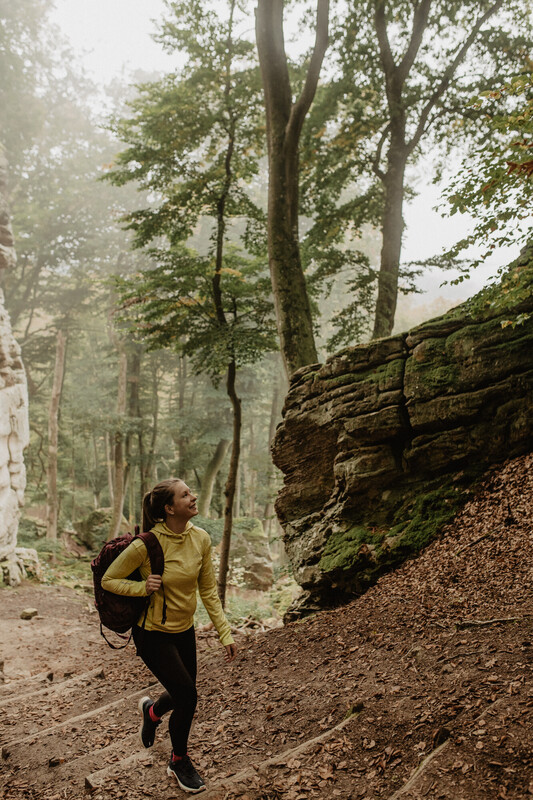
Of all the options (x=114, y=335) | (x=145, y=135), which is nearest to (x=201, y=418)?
(x=114, y=335)

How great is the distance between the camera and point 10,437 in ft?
51.3

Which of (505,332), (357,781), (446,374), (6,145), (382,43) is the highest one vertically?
(6,145)

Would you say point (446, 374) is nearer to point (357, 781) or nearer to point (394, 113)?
point (357, 781)

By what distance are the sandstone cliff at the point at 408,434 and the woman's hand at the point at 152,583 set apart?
3840 mm

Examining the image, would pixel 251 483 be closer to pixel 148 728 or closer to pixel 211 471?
pixel 211 471

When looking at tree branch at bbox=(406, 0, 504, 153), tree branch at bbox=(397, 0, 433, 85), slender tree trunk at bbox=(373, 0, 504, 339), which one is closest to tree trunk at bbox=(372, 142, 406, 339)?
slender tree trunk at bbox=(373, 0, 504, 339)

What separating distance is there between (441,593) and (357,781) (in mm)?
2510

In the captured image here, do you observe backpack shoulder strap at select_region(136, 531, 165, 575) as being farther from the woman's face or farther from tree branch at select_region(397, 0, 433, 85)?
tree branch at select_region(397, 0, 433, 85)

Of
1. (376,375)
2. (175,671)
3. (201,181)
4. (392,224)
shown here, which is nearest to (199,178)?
(201,181)

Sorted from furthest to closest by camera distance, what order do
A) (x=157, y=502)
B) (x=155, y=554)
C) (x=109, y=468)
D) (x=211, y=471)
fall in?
(x=109, y=468) < (x=211, y=471) < (x=157, y=502) < (x=155, y=554)

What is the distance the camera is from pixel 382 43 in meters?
9.89

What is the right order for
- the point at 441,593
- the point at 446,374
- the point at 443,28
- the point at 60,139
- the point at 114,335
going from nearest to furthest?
the point at 441,593, the point at 446,374, the point at 443,28, the point at 114,335, the point at 60,139

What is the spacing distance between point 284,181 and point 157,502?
24.5 ft

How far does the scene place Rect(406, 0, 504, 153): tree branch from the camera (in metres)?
9.65
